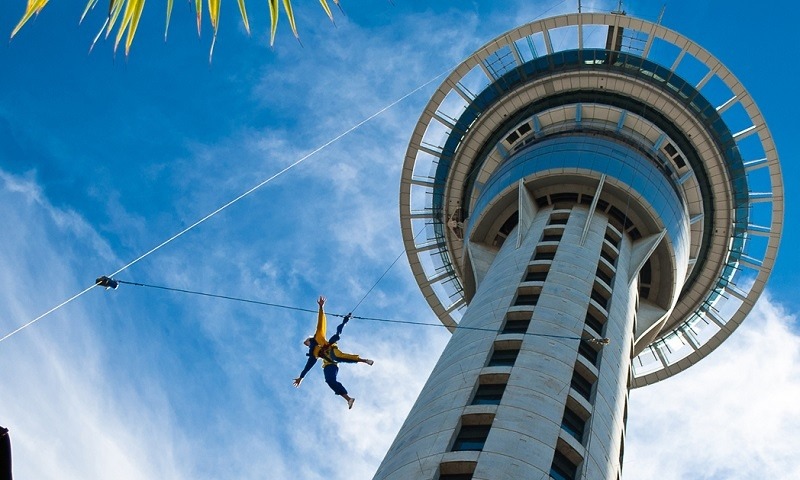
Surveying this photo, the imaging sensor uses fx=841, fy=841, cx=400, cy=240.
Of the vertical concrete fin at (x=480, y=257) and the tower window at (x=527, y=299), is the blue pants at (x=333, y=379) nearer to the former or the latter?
the tower window at (x=527, y=299)

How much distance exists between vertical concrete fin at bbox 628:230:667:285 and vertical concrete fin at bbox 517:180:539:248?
18.0 ft

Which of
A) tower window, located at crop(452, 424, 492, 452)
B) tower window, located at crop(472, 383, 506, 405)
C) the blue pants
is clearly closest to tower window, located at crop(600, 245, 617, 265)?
tower window, located at crop(472, 383, 506, 405)

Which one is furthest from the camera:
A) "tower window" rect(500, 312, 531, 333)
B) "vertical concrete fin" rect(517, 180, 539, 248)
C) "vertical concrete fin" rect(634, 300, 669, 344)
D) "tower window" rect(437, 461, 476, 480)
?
"vertical concrete fin" rect(634, 300, 669, 344)

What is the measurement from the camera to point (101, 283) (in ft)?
76.0

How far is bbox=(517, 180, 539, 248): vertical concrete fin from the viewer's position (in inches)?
1664

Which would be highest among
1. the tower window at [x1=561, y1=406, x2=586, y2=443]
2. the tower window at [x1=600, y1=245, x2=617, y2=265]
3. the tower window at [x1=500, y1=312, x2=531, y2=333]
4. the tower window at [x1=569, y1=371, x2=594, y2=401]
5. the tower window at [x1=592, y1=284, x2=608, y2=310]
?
the tower window at [x1=600, y1=245, x2=617, y2=265]

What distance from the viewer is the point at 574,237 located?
40250 millimetres

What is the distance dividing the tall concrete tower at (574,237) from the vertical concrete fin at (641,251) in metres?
0.12

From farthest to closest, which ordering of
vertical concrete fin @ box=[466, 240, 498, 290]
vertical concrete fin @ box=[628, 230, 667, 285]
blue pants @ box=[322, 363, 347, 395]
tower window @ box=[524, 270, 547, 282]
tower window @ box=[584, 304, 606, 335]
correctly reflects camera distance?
1. vertical concrete fin @ box=[466, 240, 498, 290]
2. vertical concrete fin @ box=[628, 230, 667, 285]
3. tower window @ box=[524, 270, 547, 282]
4. tower window @ box=[584, 304, 606, 335]
5. blue pants @ box=[322, 363, 347, 395]

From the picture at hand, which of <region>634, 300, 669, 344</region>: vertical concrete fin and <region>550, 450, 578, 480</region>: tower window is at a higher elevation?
<region>634, 300, 669, 344</region>: vertical concrete fin

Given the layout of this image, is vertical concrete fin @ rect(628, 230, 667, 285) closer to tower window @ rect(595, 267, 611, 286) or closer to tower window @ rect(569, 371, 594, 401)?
tower window @ rect(595, 267, 611, 286)

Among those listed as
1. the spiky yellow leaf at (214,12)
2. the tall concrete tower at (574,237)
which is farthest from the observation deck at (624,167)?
the spiky yellow leaf at (214,12)

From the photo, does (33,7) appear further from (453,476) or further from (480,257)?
(480,257)

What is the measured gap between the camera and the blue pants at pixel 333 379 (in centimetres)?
2757
